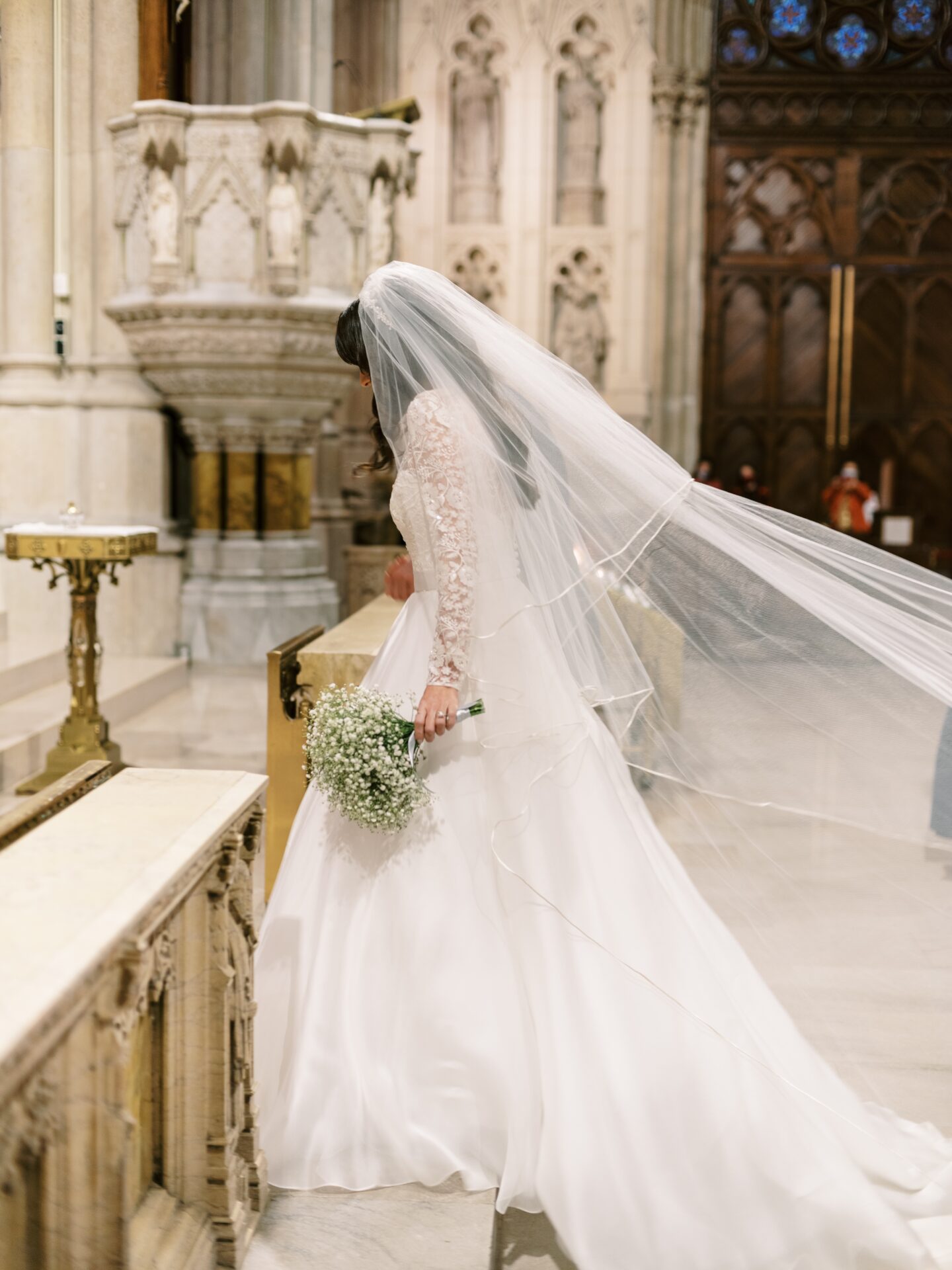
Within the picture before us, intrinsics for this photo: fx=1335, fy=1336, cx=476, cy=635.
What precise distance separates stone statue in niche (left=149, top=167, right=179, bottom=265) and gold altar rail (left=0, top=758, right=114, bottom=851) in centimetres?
565

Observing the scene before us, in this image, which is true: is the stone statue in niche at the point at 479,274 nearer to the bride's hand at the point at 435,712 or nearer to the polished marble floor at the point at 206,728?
the polished marble floor at the point at 206,728

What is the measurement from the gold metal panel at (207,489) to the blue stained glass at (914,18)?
811cm

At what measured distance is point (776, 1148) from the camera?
2.23 meters

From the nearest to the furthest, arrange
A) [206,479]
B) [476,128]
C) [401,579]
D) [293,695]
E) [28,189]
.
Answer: [401,579] → [293,695] → [28,189] → [206,479] → [476,128]

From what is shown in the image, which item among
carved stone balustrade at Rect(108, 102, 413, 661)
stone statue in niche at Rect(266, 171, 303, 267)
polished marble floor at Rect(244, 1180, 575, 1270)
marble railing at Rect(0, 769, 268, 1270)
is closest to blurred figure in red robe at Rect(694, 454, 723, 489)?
carved stone balustrade at Rect(108, 102, 413, 661)

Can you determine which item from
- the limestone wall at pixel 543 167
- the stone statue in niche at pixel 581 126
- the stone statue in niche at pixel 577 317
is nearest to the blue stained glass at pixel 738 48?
the limestone wall at pixel 543 167

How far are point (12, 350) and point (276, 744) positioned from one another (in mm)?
4597

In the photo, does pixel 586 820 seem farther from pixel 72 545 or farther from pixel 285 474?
pixel 285 474

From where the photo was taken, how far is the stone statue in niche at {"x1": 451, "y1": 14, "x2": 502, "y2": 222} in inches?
450

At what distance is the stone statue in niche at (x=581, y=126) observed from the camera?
11.4 m

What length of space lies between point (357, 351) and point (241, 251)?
514 cm

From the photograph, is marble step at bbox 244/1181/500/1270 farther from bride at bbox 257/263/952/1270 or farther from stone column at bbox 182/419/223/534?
stone column at bbox 182/419/223/534

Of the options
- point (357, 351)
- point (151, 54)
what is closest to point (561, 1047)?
point (357, 351)

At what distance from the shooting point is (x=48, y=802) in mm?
2096
